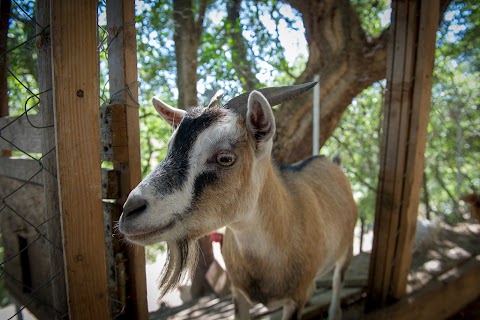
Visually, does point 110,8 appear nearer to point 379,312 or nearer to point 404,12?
point 404,12

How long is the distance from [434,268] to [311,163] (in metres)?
1.96

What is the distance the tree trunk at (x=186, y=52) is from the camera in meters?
3.81

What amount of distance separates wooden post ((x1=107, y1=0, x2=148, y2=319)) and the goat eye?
0.45m

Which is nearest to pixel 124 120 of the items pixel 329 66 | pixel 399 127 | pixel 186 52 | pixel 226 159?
pixel 226 159

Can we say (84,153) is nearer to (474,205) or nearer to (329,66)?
(329,66)

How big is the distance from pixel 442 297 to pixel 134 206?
3323 millimetres

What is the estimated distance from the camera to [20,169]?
6.56 ft

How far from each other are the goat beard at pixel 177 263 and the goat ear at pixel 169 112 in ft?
2.57

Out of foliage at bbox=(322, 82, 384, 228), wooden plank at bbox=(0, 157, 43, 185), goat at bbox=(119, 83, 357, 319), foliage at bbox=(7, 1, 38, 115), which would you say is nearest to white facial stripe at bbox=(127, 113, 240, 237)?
goat at bbox=(119, 83, 357, 319)

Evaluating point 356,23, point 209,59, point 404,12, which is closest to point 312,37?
point 356,23

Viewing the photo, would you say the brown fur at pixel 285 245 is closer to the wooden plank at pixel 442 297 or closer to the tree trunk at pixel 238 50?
the wooden plank at pixel 442 297

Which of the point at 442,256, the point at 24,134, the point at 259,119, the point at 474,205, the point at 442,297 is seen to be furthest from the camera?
the point at 474,205

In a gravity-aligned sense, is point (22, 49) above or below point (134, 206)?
above

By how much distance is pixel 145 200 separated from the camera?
1.26m
